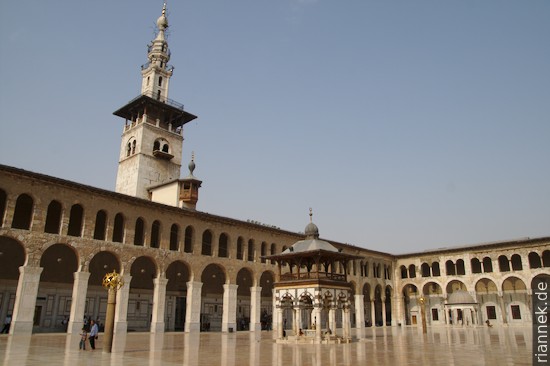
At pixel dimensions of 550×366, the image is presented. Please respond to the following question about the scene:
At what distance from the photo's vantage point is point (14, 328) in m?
22.8

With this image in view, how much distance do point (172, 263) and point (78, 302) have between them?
358 inches

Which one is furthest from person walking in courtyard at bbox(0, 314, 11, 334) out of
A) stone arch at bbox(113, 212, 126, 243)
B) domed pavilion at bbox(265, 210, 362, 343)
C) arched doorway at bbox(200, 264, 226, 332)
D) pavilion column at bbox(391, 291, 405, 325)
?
pavilion column at bbox(391, 291, 405, 325)

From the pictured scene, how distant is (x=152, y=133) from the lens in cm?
4528

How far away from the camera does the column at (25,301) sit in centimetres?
2300

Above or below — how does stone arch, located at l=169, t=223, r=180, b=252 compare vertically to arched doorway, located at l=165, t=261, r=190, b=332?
above

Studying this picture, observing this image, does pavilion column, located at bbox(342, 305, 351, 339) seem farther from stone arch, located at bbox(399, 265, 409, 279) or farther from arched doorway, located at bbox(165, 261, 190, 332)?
stone arch, located at bbox(399, 265, 409, 279)

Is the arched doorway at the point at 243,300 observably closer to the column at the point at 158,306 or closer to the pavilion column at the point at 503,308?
the column at the point at 158,306

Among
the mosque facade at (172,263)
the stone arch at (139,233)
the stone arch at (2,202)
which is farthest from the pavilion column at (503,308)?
the stone arch at (2,202)

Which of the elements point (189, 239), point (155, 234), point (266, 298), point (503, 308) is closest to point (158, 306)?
point (155, 234)

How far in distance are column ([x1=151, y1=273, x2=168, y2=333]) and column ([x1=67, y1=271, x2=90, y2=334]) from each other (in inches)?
195

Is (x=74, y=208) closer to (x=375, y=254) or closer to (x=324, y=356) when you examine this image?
(x=324, y=356)

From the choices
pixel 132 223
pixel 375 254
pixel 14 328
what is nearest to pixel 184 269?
pixel 132 223

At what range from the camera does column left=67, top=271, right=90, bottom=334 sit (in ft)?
83.0

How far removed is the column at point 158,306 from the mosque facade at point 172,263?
68 mm
